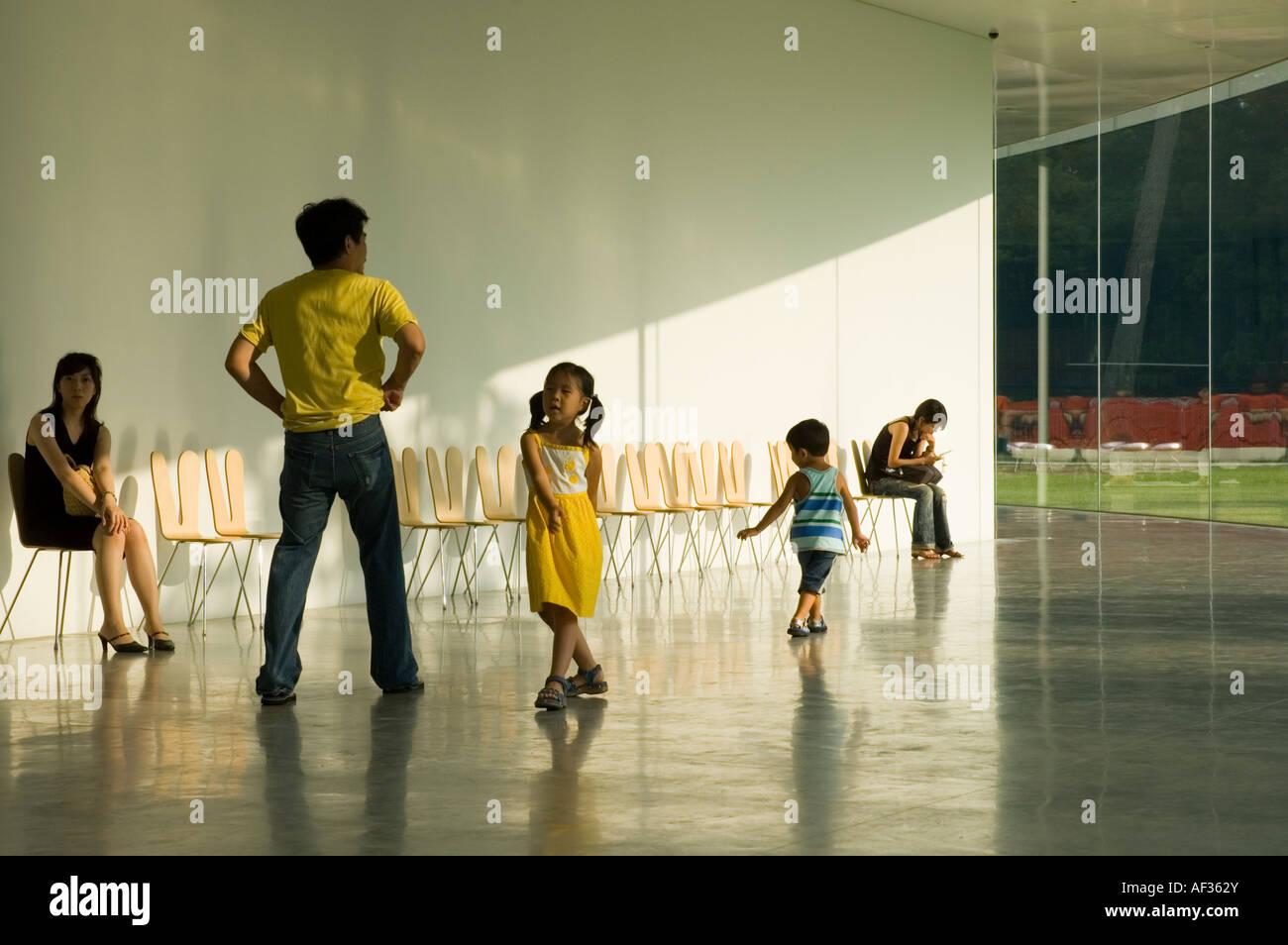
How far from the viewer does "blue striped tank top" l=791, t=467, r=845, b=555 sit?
703 cm

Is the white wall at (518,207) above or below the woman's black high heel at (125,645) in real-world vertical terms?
above

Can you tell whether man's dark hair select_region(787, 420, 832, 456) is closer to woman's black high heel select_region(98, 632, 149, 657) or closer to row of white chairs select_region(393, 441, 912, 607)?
row of white chairs select_region(393, 441, 912, 607)

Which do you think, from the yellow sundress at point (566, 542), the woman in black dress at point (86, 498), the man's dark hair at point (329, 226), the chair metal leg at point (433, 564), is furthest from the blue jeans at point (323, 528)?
the chair metal leg at point (433, 564)

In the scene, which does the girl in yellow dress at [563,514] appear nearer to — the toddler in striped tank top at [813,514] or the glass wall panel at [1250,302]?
the toddler in striped tank top at [813,514]

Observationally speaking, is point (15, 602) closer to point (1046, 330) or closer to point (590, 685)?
point (590, 685)

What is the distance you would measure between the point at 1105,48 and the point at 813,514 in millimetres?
9015

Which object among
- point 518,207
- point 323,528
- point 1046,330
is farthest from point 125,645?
point 1046,330

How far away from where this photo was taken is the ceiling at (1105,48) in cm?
1291

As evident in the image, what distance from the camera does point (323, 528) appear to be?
17.2 feet

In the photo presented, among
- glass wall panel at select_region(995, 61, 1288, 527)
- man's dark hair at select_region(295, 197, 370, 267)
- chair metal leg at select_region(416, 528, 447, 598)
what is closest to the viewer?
man's dark hair at select_region(295, 197, 370, 267)

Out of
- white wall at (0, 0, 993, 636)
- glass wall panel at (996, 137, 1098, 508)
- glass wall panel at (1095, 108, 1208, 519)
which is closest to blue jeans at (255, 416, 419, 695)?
white wall at (0, 0, 993, 636)

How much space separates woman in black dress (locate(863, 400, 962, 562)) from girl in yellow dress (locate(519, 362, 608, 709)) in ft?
22.3
